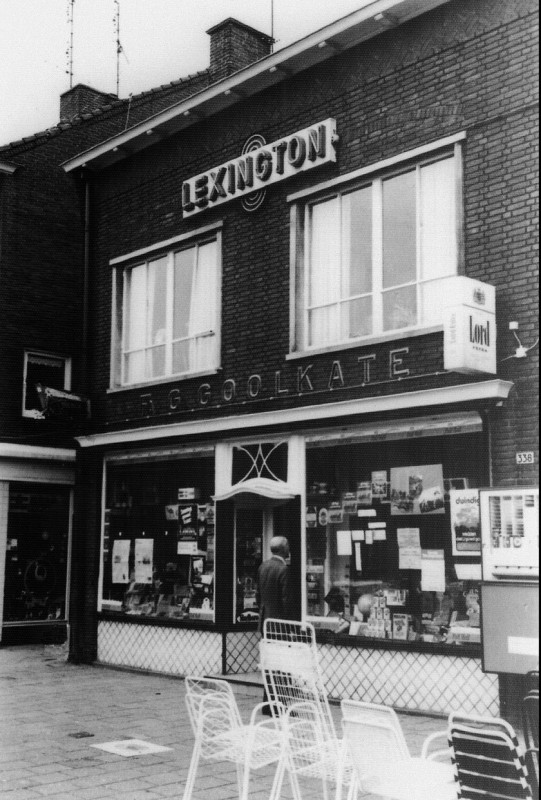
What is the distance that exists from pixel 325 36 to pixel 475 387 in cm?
491

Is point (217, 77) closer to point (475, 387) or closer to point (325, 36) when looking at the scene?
point (325, 36)

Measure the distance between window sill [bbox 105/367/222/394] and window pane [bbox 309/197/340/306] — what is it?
6.27 feet

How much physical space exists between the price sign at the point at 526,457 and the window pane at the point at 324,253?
Answer: 3.36 m

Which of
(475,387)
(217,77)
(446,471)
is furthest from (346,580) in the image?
(217,77)

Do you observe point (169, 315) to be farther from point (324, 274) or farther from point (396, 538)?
point (396, 538)

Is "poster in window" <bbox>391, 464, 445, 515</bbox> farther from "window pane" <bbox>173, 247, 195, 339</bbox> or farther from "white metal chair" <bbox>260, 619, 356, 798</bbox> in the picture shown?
"window pane" <bbox>173, 247, 195, 339</bbox>

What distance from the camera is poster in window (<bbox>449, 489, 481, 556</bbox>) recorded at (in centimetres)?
945

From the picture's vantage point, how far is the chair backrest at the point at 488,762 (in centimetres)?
382

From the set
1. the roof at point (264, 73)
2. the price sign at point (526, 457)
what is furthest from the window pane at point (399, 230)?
the price sign at point (526, 457)

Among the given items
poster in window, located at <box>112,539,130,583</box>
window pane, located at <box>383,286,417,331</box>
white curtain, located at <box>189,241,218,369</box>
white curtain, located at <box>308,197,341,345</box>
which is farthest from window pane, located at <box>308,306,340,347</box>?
poster in window, located at <box>112,539,130,583</box>

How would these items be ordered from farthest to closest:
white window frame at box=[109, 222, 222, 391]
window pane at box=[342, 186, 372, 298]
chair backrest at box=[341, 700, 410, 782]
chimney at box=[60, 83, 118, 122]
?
1. chimney at box=[60, 83, 118, 122]
2. white window frame at box=[109, 222, 222, 391]
3. window pane at box=[342, 186, 372, 298]
4. chair backrest at box=[341, 700, 410, 782]

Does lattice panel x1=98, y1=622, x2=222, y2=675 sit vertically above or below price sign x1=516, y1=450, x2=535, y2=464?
below

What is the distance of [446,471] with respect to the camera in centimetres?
986

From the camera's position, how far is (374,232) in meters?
10.8
